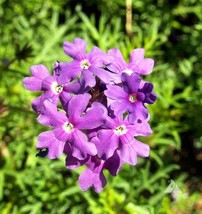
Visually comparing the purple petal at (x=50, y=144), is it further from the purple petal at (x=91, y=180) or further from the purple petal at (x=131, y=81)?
the purple petal at (x=131, y=81)

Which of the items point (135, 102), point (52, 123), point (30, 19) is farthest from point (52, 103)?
point (30, 19)

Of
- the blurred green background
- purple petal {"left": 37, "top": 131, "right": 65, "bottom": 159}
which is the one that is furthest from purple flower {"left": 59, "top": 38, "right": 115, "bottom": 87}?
the blurred green background

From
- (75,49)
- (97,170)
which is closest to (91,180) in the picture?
(97,170)

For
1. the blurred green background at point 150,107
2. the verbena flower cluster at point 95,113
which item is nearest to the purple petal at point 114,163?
the verbena flower cluster at point 95,113

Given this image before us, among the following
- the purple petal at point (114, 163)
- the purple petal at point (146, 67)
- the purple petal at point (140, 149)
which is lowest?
the purple petal at point (114, 163)

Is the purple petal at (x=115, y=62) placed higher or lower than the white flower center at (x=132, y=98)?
higher

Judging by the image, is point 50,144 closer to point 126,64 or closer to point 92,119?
point 92,119
